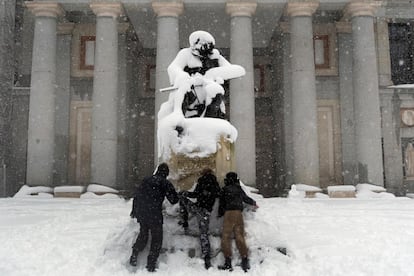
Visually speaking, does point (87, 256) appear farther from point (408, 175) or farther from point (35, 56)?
point (408, 175)

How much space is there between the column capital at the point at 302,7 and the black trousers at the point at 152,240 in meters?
19.9

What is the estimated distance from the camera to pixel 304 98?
24297 millimetres

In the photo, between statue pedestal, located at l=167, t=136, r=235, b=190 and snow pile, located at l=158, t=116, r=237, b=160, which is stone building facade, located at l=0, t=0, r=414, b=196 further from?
statue pedestal, located at l=167, t=136, r=235, b=190

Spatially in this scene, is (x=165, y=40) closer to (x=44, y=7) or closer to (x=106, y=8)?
(x=106, y=8)

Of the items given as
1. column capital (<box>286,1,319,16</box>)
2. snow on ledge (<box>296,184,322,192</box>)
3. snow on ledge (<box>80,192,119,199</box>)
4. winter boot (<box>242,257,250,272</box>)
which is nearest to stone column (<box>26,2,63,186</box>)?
snow on ledge (<box>80,192,119,199</box>)

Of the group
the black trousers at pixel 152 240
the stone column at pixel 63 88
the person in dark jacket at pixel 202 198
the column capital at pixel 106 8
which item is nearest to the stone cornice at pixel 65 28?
the stone column at pixel 63 88

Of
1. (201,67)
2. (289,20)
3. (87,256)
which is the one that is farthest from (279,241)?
(289,20)

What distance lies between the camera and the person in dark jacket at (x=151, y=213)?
295 inches

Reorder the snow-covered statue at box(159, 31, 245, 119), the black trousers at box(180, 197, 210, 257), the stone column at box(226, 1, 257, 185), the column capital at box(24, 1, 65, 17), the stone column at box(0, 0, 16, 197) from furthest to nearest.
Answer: the stone column at box(0, 0, 16, 197) → the column capital at box(24, 1, 65, 17) → the stone column at box(226, 1, 257, 185) → the snow-covered statue at box(159, 31, 245, 119) → the black trousers at box(180, 197, 210, 257)

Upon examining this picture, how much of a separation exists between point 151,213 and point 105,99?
17.6 m

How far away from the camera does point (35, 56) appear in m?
24.7

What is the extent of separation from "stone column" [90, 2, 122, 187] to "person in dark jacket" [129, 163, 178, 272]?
1650 cm

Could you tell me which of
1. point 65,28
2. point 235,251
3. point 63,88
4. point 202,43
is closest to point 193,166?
point 235,251

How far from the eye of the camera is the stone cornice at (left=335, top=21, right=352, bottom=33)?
27.9 meters
